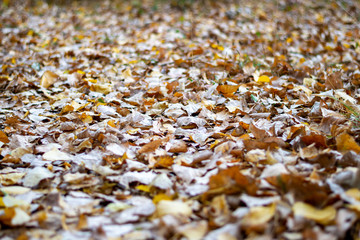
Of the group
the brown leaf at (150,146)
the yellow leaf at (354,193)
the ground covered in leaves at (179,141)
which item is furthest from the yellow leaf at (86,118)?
the yellow leaf at (354,193)

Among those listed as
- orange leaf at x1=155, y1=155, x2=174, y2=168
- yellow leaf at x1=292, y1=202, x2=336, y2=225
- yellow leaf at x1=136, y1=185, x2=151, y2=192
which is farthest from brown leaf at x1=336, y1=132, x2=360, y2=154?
yellow leaf at x1=136, y1=185, x2=151, y2=192

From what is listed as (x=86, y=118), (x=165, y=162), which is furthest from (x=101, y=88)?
(x=165, y=162)

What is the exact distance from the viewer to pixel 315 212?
3.80 feet

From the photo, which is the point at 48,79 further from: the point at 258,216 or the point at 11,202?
the point at 258,216

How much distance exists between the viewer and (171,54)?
12.5 ft

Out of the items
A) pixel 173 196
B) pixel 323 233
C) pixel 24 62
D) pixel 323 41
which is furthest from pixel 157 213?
pixel 323 41

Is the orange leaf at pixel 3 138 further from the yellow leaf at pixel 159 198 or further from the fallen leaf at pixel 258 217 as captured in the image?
the fallen leaf at pixel 258 217

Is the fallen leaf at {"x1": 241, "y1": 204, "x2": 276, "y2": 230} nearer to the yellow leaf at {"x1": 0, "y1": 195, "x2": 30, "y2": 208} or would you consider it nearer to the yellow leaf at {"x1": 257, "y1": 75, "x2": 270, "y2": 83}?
the yellow leaf at {"x1": 0, "y1": 195, "x2": 30, "y2": 208}

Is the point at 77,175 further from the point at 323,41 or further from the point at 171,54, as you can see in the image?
the point at 323,41

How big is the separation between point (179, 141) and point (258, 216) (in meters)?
0.76

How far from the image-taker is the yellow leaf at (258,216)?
1.11 meters

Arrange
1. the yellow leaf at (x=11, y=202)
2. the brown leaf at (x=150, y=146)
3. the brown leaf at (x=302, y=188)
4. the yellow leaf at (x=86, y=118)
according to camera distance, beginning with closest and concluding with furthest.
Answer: the brown leaf at (x=302, y=188) < the yellow leaf at (x=11, y=202) < the brown leaf at (x=150, y=146) < the yellow leaf at (x=86, y=118)

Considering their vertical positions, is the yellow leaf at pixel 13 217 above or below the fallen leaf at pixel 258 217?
below

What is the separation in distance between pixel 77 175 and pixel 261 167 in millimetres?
884
